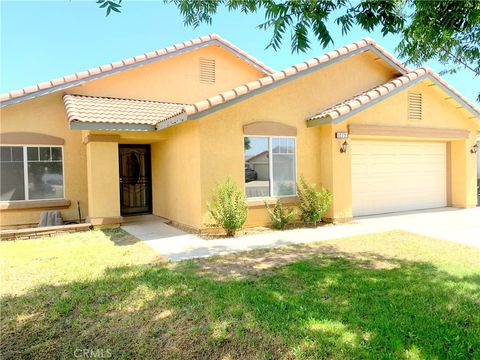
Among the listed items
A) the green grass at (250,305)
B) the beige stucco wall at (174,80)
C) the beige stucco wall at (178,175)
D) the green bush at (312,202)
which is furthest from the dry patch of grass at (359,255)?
the beige stucco wall at (174,80)

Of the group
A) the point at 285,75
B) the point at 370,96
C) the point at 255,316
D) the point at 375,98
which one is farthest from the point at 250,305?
the point at 375,98

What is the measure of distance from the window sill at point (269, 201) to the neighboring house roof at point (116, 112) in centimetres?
356

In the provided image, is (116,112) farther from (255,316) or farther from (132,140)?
(255,316)

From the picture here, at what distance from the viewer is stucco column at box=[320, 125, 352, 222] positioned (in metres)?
11.7

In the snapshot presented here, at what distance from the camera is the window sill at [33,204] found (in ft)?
40.3

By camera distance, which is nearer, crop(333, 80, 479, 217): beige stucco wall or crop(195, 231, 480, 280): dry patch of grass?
crop(195, 231, 480, 280): dry patch of grass

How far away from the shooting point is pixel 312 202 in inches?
449

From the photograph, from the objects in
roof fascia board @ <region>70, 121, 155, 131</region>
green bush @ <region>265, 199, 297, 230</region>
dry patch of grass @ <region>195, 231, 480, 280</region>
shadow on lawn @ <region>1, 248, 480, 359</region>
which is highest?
roof fascia board @ <region>70, 121, 155, 131</region>

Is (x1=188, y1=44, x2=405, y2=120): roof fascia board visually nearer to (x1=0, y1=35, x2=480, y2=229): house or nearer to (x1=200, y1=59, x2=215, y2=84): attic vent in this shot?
(x1=0, y1=35, x2=480, y2=229): house

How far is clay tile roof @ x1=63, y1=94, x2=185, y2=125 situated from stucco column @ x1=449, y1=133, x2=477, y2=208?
12052mm

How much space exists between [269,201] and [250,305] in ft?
21.6

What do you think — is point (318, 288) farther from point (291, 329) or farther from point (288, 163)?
point (288, 163)

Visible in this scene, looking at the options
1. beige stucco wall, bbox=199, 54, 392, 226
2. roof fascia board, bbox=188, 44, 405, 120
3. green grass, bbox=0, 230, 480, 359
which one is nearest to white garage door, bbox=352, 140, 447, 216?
beige stucco wall, bbox=199, 54, 392, 226

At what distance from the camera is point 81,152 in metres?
13.5
